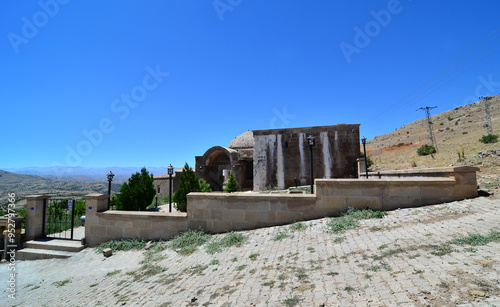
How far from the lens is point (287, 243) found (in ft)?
19.7


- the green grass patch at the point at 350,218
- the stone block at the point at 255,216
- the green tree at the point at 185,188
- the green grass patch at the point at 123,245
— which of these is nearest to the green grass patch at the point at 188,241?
the green grass patch at the point at 123,245

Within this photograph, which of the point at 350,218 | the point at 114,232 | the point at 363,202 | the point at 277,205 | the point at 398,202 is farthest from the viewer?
the point at 114,232

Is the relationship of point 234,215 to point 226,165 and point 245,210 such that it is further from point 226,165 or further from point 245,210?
point 226,165

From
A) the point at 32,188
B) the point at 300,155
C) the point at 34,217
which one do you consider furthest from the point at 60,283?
the point at 32,188

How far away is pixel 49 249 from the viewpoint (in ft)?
29.0

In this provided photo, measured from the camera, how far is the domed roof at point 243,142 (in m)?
26.3

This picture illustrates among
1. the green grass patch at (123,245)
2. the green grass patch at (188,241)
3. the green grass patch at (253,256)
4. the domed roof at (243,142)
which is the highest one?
the domed roof at (243,142)

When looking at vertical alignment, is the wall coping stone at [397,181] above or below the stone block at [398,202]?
→ above

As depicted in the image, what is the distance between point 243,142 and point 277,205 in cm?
1947

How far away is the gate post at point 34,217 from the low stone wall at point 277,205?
7.81ft

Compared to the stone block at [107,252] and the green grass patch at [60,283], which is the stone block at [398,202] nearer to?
the stone block at [107,252]

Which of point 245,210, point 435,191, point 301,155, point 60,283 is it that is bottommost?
point 60,283

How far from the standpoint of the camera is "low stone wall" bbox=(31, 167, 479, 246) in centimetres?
690

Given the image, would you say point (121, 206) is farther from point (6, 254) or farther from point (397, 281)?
point (397, 281)
